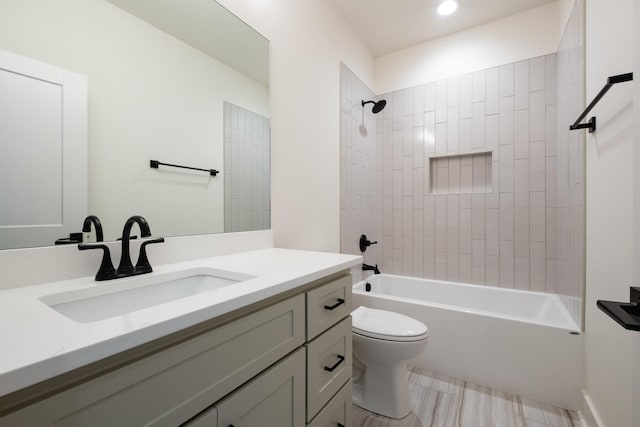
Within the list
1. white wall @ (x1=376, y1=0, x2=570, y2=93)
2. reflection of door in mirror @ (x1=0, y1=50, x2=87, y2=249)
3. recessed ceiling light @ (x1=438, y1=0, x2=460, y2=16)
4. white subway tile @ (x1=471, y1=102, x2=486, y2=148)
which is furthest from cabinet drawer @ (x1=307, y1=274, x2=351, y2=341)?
white wall @ (x1=376, y1=0, x2=570, y2=93)

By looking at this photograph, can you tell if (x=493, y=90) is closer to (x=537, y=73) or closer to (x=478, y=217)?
(x=537, y=73)

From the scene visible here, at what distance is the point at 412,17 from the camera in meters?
2.23

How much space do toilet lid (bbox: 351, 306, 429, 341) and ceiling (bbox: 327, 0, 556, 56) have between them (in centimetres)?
218

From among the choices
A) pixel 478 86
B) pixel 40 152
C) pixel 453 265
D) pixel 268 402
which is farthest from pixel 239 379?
pixel 478 86

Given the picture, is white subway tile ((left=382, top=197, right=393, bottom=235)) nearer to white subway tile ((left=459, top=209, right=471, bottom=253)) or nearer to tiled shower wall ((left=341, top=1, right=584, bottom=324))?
tiled shower wall ((left=341, top=1, right=584, bottom=324))

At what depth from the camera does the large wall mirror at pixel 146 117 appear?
2.52 feet

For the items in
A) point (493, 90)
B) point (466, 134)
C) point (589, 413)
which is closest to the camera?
point (589, 413)

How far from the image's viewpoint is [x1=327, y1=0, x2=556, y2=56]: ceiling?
2.09 m

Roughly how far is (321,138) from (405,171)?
1.11 m

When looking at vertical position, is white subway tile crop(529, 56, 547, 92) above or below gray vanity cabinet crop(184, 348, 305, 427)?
above

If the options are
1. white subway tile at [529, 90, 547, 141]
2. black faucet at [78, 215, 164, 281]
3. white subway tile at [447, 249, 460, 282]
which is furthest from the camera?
white subway tile at [447, 249, 460, 282]

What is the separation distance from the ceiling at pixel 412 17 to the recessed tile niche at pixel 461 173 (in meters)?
1.06

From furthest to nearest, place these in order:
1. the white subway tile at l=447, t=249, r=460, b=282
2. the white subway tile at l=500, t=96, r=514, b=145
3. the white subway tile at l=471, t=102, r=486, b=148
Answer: the white subway tile at l=447, t=249, r=460, b=282
the white subway tile at l=471, t=102, r=486, b=148
the white subway tile at l=500, t=96, r=514, b=145

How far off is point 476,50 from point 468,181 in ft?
3.58
